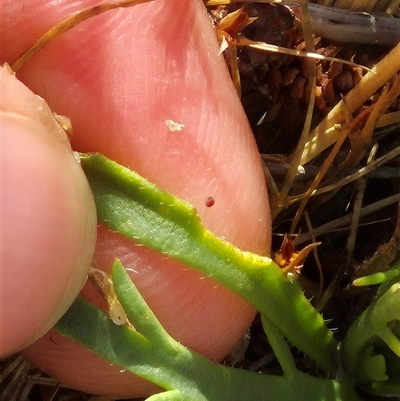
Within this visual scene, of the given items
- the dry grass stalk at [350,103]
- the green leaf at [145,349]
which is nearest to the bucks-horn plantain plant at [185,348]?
the green leaf at [145,349]

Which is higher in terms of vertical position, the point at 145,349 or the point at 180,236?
the point at 180,236

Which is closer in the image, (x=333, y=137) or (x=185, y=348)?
(x=185, y=348)

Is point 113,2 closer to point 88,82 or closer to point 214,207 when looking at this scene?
point 88,82

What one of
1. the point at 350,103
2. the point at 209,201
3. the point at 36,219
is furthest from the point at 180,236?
the point at 350,103

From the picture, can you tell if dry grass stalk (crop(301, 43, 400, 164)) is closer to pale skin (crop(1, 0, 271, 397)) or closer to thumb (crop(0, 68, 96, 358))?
pale skin (crop(1, 0, 271, 397))

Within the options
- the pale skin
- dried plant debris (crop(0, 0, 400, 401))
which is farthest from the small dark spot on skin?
dried plant debris (crop(0, 0, 400, 401))

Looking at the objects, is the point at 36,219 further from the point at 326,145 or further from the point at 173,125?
the point at 326,145
